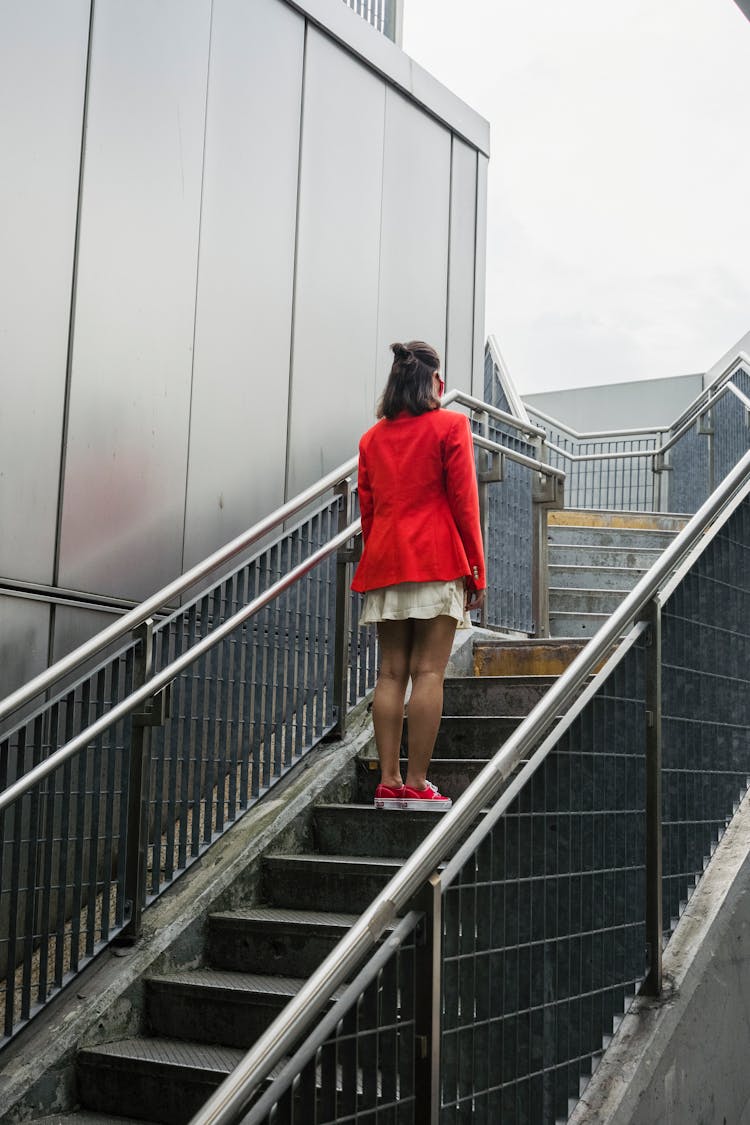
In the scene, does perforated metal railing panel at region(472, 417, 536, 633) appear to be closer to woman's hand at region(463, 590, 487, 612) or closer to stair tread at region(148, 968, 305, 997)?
woman's hand at region(463, 590, 487, 612)

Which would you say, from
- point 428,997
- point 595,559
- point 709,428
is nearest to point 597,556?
point 595,559

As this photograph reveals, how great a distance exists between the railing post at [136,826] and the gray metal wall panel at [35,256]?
116cm

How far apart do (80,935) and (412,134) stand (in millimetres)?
6142

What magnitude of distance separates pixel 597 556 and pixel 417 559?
4951 mm

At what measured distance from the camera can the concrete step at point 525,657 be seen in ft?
19.4

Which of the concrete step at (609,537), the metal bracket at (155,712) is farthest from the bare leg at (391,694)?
the concrete step at (609,537)

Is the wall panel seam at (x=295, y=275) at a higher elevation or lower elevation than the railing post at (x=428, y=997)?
higher

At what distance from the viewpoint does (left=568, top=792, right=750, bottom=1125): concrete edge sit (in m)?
3.16

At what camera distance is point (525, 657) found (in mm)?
6023

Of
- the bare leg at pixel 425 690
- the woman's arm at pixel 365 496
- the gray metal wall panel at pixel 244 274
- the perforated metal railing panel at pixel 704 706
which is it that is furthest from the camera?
the gray metal wall panel at pixel 244 274

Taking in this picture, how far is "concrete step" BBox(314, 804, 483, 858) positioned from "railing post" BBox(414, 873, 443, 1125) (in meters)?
1.80

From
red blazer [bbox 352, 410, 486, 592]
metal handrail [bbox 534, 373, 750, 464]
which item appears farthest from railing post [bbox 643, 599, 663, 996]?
metal handrail [bbox 534, 373, 750, 464]

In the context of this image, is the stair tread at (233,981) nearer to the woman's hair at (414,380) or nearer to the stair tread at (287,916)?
the stair tread at (287,916)

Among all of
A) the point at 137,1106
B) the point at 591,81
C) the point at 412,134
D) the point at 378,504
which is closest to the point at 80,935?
the point at 137,1106
